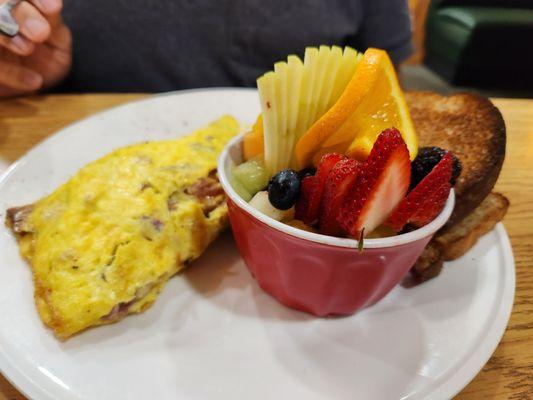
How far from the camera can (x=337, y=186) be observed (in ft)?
2.59

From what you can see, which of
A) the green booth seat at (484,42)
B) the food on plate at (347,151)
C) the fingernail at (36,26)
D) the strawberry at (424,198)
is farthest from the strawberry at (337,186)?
the green booth seat at (484,42)

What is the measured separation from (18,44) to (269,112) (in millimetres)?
1007

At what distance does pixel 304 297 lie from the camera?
96 cm

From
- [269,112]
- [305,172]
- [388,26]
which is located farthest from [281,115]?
[388,26]

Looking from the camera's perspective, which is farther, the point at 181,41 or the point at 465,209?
the point at 181,41

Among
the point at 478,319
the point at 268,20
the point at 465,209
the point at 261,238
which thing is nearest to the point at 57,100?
the point at 268,20

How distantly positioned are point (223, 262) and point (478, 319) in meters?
0.57

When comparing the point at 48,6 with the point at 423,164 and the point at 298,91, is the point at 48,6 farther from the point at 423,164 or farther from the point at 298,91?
the point at 423,164

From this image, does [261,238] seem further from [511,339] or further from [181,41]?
[181,41]

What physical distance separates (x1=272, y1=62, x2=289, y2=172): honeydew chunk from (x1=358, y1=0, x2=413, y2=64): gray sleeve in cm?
133

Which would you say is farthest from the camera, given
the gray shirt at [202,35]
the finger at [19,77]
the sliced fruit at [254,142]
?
the gray shirt at [202,35]

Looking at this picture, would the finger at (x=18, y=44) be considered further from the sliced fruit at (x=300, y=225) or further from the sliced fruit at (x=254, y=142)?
the sliced fruit at (x=300, y=225)

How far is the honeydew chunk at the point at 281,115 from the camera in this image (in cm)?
91

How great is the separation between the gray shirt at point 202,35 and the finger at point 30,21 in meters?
0.49
